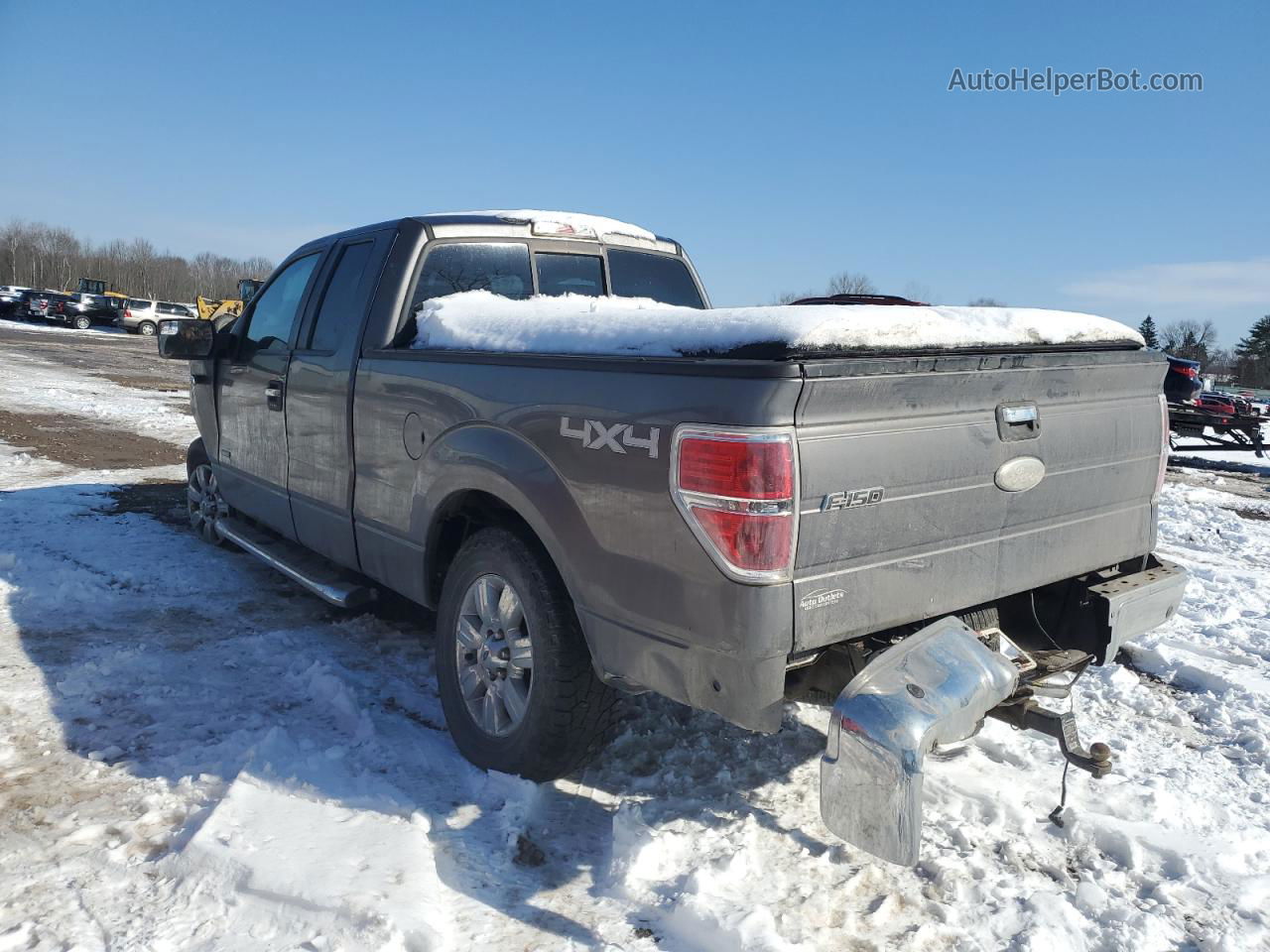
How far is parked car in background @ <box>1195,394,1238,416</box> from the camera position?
14.1m

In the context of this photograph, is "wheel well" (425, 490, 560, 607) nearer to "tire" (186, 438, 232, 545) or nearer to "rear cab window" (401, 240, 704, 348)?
"rear cab window" (401, 240, 704, 348)

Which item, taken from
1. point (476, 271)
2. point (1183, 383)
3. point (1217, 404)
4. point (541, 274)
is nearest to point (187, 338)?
point (476, 271)

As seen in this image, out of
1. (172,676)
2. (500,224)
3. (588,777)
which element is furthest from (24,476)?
(588,777)

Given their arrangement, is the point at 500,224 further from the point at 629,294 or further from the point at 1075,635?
the point at 1075,635

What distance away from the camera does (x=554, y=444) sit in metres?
2.86

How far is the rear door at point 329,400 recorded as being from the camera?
4.07 m

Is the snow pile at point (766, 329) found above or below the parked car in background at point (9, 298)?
below

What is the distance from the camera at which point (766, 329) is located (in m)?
2.37

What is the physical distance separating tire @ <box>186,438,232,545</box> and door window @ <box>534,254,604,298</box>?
2850mm

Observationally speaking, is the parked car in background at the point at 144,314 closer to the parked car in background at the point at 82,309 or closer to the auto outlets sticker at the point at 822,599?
the parked car in background at the point at 82,309

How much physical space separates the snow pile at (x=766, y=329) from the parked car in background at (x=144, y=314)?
41669 mm

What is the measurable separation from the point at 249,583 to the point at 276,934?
11.4 ft

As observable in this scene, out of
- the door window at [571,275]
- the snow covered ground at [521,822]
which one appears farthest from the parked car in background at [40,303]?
the door window at [571,275]

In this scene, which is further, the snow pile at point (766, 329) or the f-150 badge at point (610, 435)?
the f-150 badge at point (610, 435)
